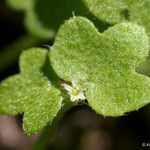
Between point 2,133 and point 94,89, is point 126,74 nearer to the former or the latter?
point 94,89

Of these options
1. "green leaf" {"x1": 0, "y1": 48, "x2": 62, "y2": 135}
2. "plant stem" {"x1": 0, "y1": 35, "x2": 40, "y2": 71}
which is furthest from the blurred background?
"green leaf" {"x1": 0, "y1": 48, "x2": 62, "y2": 135}

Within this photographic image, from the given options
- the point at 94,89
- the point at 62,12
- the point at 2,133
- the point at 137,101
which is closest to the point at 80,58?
the point at 94,89

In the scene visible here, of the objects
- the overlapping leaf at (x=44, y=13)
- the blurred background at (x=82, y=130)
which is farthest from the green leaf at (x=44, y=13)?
the blurred background at (x=82, y=130)

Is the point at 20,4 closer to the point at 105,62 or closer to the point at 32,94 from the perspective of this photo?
the point at 32,94

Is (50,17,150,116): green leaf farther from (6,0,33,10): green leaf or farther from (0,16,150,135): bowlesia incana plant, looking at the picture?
(6,0,33,10): green leaf

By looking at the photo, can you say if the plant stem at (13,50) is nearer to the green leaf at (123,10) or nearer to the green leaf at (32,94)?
the green leaf at (32,94)

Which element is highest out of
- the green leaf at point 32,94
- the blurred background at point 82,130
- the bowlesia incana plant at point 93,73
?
the bowlesia incana plant at point 93,73
